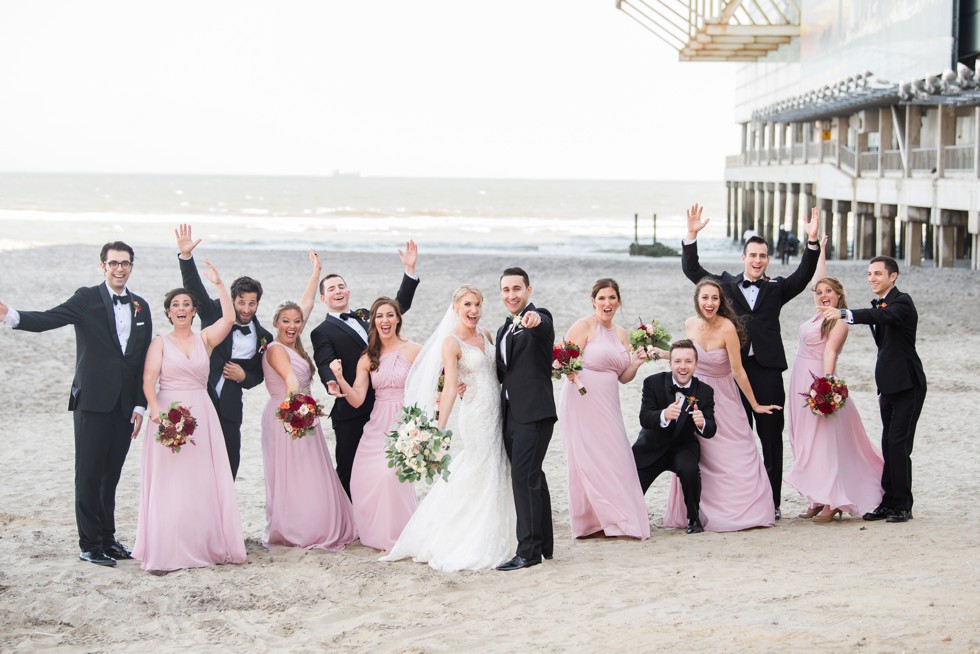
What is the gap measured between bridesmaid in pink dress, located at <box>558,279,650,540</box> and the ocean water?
122 ft

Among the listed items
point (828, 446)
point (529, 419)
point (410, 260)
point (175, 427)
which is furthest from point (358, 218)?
point (529, 419)

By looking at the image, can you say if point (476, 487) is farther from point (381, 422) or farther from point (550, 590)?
point (550, 590)

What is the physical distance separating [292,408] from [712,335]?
298 cm

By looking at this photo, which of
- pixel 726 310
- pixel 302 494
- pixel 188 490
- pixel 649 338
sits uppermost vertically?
pixel 726 310

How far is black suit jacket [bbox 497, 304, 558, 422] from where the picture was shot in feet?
22.9

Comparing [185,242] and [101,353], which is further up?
[185,242]

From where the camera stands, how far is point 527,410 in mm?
6969

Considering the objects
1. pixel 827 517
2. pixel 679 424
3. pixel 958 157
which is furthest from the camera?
pixel 958 157

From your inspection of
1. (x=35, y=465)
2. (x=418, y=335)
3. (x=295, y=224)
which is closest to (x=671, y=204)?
(x=295, y=224)

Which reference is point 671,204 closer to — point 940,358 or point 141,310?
point 940,358

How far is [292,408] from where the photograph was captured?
291 inches

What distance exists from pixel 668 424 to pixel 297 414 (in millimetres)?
2562

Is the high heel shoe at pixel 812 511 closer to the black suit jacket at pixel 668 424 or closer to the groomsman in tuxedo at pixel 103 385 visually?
the black suit jacket at pixel 668 424

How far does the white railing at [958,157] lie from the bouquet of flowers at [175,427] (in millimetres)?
24320
